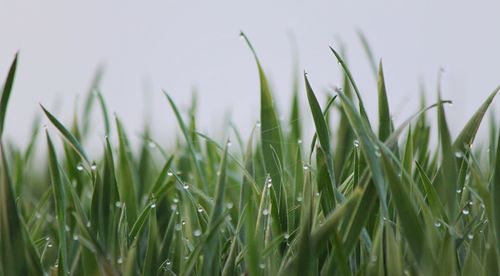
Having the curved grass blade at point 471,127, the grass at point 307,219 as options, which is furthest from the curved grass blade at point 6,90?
the curved grass blade at point 471,127

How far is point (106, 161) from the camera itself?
0.74 m

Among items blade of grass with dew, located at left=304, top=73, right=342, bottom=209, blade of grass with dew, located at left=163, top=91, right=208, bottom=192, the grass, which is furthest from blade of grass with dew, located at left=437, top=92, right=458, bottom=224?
blade of grass with dew, located at left=163, top=91, right=208, bottom=192

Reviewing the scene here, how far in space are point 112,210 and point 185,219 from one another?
5.9 inches

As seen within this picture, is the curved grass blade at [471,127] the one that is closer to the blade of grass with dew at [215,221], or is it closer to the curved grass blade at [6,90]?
the blade of grass with dew at [215,221]

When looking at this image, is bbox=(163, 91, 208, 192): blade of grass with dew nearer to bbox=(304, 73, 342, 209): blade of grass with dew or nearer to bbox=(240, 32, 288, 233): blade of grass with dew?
bbox=(240, 32, 288, 233): blade of grass with dew

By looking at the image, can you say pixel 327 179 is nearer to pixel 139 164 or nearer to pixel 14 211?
pixel 14 211

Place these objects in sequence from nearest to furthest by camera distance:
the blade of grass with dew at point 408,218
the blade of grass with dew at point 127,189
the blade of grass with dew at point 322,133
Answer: the blade of grass with dew at point 408,218 < the blade of grass with dew at point 322,133 < the blade of grass with dew at point 127,189

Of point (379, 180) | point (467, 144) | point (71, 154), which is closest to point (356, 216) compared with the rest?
point (379, 180)

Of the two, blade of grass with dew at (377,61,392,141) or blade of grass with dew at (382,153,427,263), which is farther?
blade of grass with dew at (377,61,392,141)

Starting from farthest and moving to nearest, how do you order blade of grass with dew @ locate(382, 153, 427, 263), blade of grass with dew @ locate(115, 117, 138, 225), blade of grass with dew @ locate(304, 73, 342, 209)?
blade of grass with dew @ locate(115, 117, 138, 225) → blade of grass with dew @ locate(304, 73, 342, 209) → blade of grass with dew @ locate(382, 153, 427, 263)

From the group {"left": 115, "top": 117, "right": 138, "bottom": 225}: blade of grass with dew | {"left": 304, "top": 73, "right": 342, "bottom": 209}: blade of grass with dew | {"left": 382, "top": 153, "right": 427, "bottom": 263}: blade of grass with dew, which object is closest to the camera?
{"left": 382, "top": 153, "right": 427, "bottom": 263}: blade of grass with dew

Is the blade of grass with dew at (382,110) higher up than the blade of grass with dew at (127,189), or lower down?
higher up

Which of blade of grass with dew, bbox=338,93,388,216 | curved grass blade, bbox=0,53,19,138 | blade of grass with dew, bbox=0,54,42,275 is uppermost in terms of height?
curved grass blade, bbox=0,53,19,138

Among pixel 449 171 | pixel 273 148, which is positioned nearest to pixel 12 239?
pixel 273 148
